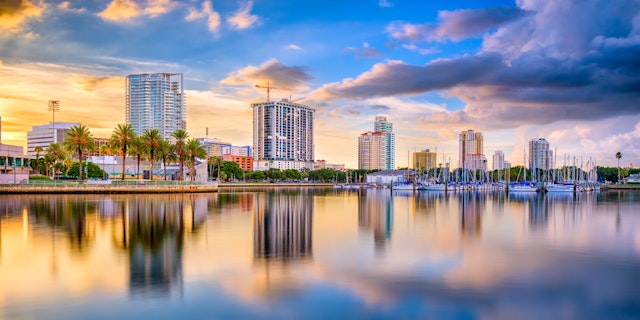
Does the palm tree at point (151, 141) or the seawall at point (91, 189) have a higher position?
the palm tree at point (151, 141)

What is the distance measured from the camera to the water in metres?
15.2

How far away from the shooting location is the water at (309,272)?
15.2m

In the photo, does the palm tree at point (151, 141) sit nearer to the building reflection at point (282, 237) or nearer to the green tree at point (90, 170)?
the green tree at point (90, 170)

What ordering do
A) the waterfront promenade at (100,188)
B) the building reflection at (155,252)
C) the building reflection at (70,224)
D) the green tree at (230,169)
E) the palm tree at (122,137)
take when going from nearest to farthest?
the building reflection at (155,252), the building reflection at (70,224), the waterfront promenade at (100,188), the palm tree at (122,137), the green tree at (230,169)

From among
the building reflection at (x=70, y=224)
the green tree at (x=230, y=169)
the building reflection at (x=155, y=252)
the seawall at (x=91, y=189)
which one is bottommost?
the building reflection at (x=155, y=252)

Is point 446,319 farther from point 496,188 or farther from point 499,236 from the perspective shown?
point 496,188

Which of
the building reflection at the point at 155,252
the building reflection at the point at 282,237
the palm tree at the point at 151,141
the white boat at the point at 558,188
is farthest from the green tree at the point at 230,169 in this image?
the building reflection at the point at 155,252

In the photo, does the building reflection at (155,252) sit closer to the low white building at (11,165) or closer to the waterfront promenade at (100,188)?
the waterfront promenade at (100,188)

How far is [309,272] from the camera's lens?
805 inches

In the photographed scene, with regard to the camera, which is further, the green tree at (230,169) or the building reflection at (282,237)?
the green tree at (230,169)

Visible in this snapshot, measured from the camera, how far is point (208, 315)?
14.4 meters

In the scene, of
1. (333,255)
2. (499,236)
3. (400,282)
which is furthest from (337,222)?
(400,282)

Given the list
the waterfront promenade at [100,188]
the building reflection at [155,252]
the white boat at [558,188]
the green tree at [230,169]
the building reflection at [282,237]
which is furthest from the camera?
the green tree at [230,169]

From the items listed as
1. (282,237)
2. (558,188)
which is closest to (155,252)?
(282,237)
